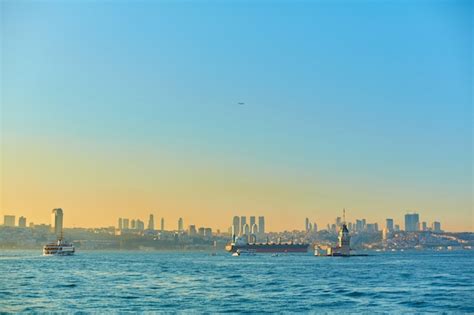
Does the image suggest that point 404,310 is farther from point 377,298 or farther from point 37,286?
point 37,286

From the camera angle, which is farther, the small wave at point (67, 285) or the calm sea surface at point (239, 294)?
the small wave at point (67, 285)

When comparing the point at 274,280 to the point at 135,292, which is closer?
the point at 135,292

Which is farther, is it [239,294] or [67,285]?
[67,285]

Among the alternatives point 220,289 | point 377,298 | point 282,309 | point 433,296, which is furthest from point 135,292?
point 433,296

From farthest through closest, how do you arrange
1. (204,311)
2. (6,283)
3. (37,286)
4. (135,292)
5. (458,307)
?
(6,283)
(37,286)
(135,292)
(458,307)
(204,311)

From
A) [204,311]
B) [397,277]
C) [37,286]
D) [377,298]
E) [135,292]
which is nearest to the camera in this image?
[204,311]

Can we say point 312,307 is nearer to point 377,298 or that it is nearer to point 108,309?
point 377,298

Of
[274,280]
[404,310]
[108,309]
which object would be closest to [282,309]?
[404,310]

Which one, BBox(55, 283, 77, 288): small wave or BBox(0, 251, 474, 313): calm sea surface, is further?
BBox(55, 283, 77, 288): small wave

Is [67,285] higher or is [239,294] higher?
[239,294]
